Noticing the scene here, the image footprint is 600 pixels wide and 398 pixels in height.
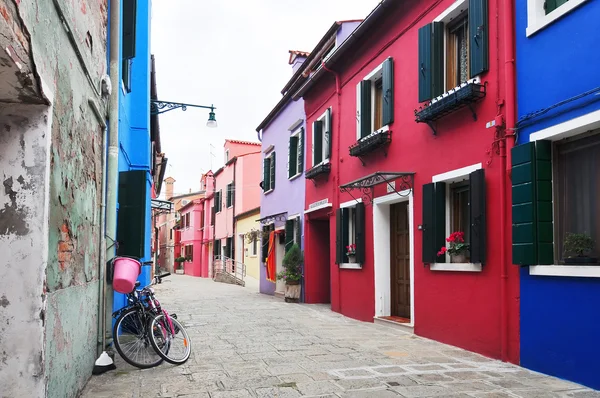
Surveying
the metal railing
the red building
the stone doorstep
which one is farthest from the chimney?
the stone doorstep

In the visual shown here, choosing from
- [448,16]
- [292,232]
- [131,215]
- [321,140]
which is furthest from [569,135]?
[292,232]

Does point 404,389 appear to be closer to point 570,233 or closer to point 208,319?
point 570,233

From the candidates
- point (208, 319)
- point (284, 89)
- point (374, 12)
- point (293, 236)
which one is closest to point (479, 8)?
point (374, 12)

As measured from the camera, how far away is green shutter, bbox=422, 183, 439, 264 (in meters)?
7.61

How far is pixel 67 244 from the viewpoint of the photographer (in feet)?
13.9

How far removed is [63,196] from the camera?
4.08m

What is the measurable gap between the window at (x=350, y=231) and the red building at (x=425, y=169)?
0.07 ft

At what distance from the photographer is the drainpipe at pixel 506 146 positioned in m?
6.12

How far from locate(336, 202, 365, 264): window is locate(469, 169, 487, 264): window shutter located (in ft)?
12.2

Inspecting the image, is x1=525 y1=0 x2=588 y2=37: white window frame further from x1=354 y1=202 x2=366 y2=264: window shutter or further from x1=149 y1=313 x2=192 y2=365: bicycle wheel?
x1=149 y1=313 x2=192 y2=365: bicycle wheel

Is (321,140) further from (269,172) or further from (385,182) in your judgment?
(269,172)

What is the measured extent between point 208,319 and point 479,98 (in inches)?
253

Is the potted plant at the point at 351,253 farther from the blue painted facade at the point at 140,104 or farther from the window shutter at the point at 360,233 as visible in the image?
the blue painted facade at the point at 140,104

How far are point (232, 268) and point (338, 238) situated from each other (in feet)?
54.4
